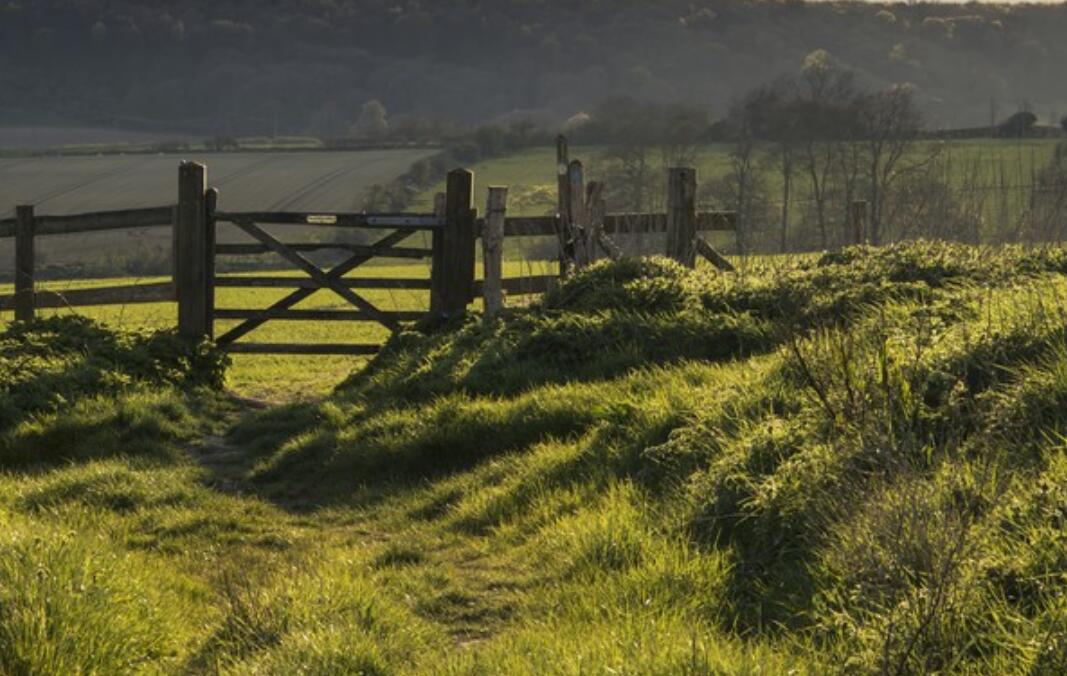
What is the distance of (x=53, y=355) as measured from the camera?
12.3 m

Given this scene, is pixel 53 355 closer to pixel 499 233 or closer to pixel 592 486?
pixel 499 233

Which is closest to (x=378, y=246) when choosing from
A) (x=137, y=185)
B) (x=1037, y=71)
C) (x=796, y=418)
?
(x=796, y=418)

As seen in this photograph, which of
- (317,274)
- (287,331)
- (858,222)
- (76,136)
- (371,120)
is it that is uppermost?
(371,120)

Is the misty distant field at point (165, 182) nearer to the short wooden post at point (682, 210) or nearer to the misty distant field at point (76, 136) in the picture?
the misty distant field at point (76, 136)

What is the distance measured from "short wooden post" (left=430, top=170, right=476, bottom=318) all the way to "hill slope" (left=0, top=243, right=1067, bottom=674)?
3.35 metres

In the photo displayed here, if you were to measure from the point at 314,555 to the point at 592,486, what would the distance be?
1693 mm

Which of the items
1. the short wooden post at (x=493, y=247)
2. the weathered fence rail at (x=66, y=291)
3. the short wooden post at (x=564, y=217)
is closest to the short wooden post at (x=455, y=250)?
the short wooden post at (x=493, y=247)

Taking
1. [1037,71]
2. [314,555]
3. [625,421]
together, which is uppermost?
[1037,71]

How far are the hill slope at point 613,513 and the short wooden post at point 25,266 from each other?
12.4 feet

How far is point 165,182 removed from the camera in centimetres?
10500

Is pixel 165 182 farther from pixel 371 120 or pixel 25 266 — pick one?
pixel 25 266

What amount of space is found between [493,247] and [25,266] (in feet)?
18.7

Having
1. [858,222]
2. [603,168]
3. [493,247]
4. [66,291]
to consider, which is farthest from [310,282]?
[603,168]

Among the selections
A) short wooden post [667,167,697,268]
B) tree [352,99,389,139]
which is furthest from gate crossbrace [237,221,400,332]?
tree [352,99,389,139]
